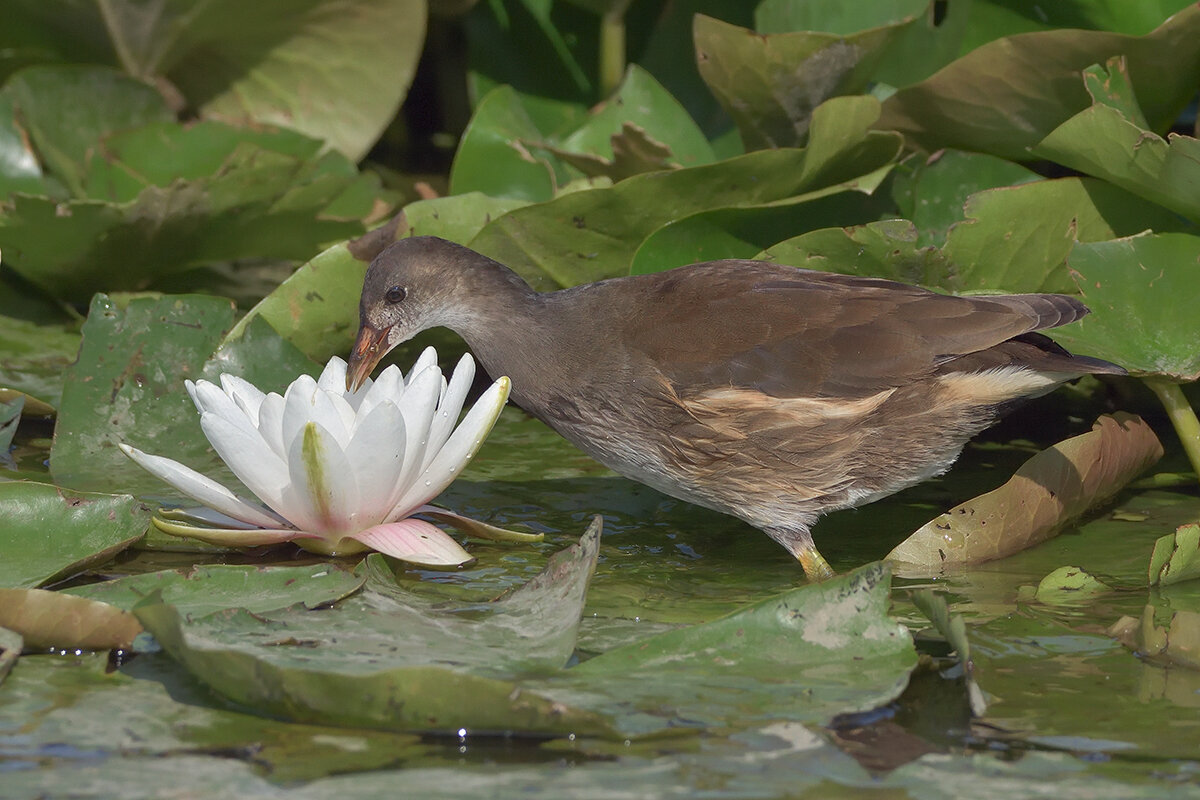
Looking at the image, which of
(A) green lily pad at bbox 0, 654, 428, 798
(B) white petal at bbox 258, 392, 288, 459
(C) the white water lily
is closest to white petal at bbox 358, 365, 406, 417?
(C) the white water lily

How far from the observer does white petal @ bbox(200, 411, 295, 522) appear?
2920mm

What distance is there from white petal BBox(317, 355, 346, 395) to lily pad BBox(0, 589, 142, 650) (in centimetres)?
88

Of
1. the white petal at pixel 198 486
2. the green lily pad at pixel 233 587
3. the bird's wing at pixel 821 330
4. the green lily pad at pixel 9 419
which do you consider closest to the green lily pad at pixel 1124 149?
the bird's wing at pixel 821 330

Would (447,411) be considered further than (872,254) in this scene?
No

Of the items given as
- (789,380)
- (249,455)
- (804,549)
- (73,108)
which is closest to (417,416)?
(249,455)

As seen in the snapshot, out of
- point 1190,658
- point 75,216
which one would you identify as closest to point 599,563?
point 1190,658

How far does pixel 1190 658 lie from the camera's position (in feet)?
8.29

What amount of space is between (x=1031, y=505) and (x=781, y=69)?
5.32 feet

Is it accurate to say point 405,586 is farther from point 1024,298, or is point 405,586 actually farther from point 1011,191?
point 1011,191

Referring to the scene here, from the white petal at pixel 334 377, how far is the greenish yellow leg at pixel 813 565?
3.84 ft

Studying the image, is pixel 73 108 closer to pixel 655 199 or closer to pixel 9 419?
pixel 9 419

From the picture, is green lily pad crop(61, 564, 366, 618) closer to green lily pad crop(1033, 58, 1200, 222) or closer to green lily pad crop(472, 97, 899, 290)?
green lily pad crop(472, 97, 899, 290)

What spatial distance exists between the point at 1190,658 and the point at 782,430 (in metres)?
1.05

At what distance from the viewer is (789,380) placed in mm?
3191
